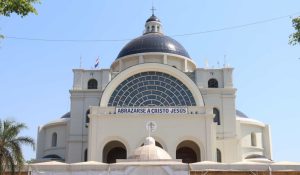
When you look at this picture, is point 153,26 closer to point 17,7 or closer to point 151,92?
point 151,92

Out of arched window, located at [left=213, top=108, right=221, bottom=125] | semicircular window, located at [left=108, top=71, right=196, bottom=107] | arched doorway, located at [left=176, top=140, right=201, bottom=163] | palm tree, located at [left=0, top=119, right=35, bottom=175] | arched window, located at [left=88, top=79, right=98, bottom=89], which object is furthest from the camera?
arched window, located at [left=88, top=79, right=98, bottom=89]

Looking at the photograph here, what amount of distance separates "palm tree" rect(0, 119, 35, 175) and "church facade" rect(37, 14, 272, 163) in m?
10.8

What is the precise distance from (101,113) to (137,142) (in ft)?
14.1

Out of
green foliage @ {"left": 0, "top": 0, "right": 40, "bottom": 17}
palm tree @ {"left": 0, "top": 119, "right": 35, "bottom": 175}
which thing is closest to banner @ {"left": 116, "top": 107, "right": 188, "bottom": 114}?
palm tree @ {"left": 0, "top": 119, "right": 35, "bottom": 175}

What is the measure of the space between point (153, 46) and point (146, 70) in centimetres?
837

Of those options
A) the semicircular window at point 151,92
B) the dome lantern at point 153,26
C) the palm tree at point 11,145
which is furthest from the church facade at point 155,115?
the palm tree at point 11,145

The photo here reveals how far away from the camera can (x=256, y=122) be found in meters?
49.6

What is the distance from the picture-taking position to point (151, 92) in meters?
43.7

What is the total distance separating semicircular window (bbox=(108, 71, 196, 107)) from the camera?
4328 cm

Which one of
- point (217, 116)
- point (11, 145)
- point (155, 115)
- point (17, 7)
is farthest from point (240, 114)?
point (17, 7)

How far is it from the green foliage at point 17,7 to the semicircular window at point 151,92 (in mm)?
28162

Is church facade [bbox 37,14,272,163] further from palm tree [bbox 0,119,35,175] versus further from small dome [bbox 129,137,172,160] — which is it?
palm tree [bbox 0,119,35,175]

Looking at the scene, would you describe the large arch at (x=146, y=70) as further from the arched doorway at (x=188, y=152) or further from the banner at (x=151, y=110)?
the arched doorway at (x=188, y=152)

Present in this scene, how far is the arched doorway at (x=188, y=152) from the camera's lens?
1716 inches
